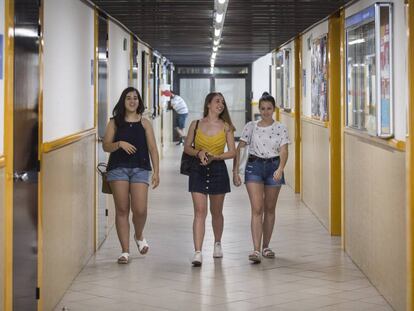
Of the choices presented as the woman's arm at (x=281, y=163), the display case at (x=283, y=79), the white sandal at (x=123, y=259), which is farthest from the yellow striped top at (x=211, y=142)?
the display case at (x=283, y=79)

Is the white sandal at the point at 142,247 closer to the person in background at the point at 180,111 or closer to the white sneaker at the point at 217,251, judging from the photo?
the white sneaker at the point at 217,251

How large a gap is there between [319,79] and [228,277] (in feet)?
14.4

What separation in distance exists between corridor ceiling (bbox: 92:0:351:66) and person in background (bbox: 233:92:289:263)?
1.41 m

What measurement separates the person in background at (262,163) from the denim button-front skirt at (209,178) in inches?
5.2

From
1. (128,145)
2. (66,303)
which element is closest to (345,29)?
(128,145)

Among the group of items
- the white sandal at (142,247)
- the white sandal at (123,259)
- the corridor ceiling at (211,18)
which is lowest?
the white sandal at (123,259)

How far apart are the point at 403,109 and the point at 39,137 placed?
253cm

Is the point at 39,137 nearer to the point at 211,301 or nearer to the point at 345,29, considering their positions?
the point at 211,301

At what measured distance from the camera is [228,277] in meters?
7.97

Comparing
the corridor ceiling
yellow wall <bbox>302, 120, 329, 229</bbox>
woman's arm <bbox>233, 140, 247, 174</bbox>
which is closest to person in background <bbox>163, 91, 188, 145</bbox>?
the corridor ceiling

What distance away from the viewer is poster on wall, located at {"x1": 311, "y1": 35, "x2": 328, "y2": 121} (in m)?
11.1

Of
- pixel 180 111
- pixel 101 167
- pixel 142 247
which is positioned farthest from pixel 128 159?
pixel 180 111

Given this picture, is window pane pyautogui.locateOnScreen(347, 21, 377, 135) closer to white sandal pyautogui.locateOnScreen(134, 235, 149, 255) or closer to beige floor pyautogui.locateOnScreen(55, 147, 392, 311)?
beige floor pyautogui.locateOnScreen(55, 147, 392, 311)

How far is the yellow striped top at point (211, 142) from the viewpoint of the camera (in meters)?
8.51
